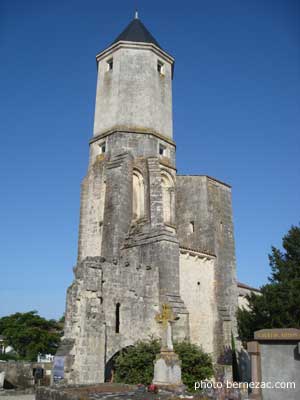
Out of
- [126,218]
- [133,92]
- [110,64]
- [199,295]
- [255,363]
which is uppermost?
[110,64]

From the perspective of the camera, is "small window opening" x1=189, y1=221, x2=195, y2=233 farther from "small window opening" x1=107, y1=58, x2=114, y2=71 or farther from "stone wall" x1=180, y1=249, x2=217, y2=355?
"small window opening" x1=107, y1=58, x2=114, y2=71

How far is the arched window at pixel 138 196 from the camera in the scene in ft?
70.3

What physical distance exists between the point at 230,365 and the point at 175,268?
18.9 feet

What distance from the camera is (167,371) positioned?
1137 cm

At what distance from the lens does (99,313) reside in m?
15.4

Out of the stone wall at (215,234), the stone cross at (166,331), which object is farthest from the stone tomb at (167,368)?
the stone wall at (215,234)

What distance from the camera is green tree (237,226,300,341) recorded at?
15.8 m

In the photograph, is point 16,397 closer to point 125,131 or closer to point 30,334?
point 125,131

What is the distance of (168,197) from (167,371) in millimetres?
12617

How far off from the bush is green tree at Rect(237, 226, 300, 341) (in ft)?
9.95

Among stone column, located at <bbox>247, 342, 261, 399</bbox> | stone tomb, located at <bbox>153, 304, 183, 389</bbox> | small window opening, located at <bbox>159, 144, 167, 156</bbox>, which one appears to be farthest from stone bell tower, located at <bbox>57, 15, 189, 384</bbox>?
stone column, located at <bbox>247, 342, 261, 399</bbox>

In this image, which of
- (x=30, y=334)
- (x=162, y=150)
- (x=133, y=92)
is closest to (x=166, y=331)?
(x=162, y=150)

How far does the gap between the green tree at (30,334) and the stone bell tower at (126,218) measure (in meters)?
23.9

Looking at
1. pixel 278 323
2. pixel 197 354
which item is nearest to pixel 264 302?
pixel 278 323
